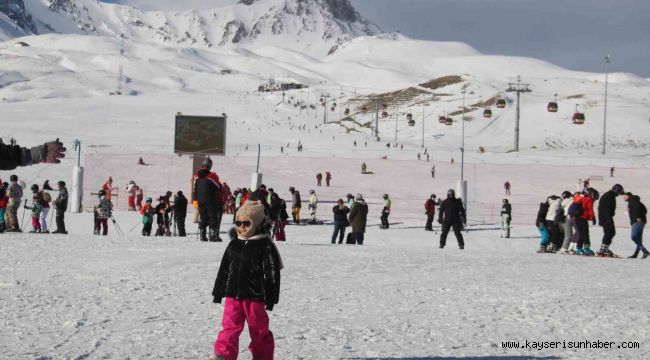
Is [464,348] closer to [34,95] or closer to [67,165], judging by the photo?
[67,165]

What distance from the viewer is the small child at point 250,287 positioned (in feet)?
17.7

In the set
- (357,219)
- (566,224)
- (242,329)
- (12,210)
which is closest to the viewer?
(242,329)

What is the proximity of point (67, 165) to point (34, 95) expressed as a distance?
117 m

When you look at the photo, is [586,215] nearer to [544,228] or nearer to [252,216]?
[544,228]

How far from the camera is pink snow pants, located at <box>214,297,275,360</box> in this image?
17.5 feet

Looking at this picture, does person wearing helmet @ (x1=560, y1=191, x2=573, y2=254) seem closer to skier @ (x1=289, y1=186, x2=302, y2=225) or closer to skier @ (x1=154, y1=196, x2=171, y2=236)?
skier @ (x1=154, y1=196, x2=171, y2=236)

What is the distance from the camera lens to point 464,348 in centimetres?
646

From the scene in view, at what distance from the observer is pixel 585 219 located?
15.2 m

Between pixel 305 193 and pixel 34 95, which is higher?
pixel 34 95

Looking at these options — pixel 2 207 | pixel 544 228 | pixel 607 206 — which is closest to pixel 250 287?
pixel 607 206

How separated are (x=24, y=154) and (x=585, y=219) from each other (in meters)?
11.5

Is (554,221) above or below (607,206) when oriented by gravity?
below

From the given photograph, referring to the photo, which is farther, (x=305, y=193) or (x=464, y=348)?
(x=305, y=193)

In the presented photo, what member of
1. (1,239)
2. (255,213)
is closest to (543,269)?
(255,213)
